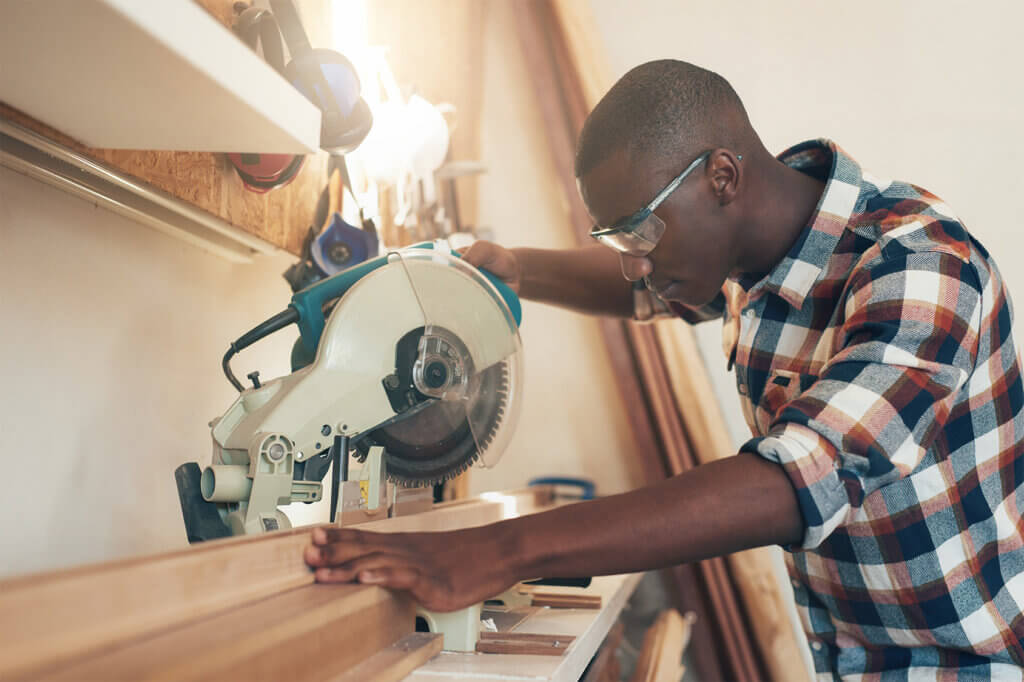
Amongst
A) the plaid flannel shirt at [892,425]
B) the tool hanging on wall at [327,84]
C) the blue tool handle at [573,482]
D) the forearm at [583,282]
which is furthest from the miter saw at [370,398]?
the blue tool handle at [573,482]

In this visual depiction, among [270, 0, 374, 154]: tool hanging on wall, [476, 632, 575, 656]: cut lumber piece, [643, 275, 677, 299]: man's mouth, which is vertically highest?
[270, 0, 374, 154]: tool hanging on wall

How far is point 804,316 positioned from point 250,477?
914 millimetres

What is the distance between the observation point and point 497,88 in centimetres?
304

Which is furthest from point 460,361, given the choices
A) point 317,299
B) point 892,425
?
point 892,425

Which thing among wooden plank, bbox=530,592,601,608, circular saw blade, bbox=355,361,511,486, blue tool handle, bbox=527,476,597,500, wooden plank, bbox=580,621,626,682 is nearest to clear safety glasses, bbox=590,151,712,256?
circular saw blade, bbox=355,361,511,486

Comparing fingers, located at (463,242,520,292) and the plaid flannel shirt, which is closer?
the plaid flannel shirt

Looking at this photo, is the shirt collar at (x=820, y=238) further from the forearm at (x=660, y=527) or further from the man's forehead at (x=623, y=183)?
the forearm at (x=660, y=527)

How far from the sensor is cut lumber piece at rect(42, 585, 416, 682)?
1.79 feet

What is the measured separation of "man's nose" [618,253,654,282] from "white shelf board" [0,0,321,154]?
1.95ft

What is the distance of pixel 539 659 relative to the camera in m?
0.92

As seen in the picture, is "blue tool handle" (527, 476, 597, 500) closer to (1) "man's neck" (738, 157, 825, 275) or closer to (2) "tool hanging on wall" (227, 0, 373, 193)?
(1) "man's neck" (738, 157, 825, 275)

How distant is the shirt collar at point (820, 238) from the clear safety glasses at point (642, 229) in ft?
0.69

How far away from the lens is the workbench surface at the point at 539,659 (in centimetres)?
82

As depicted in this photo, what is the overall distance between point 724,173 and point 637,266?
0.20m
